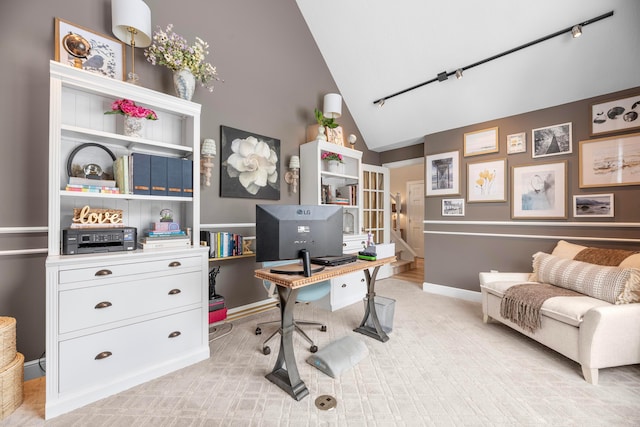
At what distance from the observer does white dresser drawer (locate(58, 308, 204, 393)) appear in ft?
5.12

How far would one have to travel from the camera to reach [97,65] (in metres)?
2.06

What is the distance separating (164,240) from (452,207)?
3727mm

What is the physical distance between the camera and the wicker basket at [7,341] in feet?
4.93

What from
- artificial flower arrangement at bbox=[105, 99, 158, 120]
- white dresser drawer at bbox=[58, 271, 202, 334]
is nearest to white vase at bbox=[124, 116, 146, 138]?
artificial flower arrangement at bbox=[105, 99, 158, 120]

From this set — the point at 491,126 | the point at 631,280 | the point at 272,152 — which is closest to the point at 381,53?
the point at 491,126

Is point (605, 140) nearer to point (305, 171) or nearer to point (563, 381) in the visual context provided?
point (563, 381)

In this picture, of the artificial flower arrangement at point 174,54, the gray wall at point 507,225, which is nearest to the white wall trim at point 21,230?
the artificial flower arrangement at point 174,54

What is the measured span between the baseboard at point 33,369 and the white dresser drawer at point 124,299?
2.36 ft

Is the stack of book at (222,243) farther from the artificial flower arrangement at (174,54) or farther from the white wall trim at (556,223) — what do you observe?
the white wall trim at (556,223)

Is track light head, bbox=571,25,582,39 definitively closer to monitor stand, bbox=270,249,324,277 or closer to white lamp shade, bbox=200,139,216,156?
monitor stand, bbox=270,249,324,277

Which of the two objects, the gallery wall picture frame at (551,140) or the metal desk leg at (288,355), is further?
the gallery wall picture frame at (551,140)

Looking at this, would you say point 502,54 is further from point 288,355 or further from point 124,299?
point 124,299

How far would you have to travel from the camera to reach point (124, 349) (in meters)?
1.73

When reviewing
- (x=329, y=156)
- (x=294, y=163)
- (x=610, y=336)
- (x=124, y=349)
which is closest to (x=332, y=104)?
(x=329, y=156)
